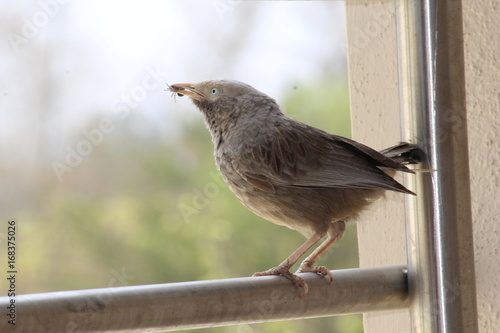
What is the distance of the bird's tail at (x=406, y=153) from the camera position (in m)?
1.46

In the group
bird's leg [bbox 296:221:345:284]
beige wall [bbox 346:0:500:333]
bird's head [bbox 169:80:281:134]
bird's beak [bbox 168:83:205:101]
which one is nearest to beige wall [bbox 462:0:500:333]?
beige wall [bbox 346:0:500:333]

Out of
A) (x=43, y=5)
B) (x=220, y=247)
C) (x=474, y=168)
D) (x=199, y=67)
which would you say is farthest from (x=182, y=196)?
(x=474, y=168)

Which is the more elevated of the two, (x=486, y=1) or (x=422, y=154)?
(x=486, y=1)

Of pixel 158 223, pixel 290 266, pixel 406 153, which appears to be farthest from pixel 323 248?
pixel 158 223

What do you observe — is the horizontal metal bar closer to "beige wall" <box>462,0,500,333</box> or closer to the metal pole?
the metal pole

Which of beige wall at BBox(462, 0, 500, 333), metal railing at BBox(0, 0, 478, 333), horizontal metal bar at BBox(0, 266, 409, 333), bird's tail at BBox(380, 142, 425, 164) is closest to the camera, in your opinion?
horizontal metal bar at BBox(0, 266, 409, 333)

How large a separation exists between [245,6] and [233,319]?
168 centimetres

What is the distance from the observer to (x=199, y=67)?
2408 millimetres

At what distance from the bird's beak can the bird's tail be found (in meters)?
0.57

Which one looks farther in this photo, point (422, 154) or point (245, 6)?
point (245, 6)

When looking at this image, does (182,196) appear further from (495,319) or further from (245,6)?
(495,319)

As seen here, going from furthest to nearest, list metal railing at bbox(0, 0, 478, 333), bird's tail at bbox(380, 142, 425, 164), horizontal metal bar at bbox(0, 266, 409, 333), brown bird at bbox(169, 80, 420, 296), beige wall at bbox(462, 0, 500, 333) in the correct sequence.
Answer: brown bird at bbox(169, 80, 420, 296)
beige wall at bbox(462, 0, 500, 333)
bird's tail at bbox(380, 142, 425, 164)
metal railing at bbox(0, 0, 478, 333)
horizontal metal bar at bbox(0, 266, 409, 333)

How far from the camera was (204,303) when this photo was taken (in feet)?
3.87

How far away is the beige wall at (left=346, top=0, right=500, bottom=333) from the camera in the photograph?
160 centimetres
